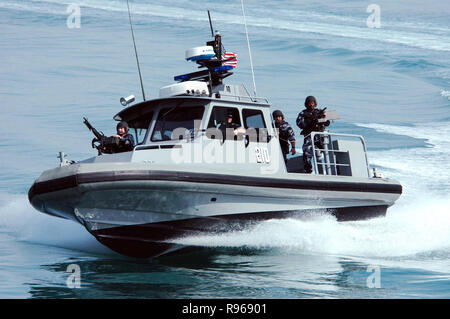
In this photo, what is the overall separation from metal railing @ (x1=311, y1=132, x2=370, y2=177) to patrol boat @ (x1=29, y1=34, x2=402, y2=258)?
0.17 feet

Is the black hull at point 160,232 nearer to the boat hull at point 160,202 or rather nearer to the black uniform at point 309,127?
the boat hull at point 160,202

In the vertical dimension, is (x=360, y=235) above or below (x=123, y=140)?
below

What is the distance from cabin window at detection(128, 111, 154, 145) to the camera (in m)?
8.06

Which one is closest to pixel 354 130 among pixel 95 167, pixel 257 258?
pixel 257 258

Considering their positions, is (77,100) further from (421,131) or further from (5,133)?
(421,131)

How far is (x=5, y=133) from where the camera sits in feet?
53.0

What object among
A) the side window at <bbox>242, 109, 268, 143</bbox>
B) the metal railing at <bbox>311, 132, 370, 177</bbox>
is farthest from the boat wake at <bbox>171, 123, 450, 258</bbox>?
the side window at <bbox>242, 109, 268, 143</bbox>

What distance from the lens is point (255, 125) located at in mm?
8258

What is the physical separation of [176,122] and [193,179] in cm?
103

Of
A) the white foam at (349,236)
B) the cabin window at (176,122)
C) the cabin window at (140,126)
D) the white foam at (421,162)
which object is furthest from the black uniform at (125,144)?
the white foam at (421,162)

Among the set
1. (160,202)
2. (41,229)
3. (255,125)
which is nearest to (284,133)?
(255,125)

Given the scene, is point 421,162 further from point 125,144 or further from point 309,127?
point 125,144
